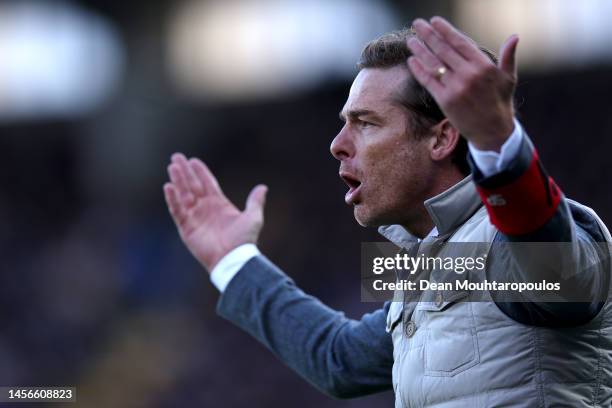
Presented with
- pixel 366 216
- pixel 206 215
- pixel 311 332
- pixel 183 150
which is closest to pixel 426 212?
pixel 366 216

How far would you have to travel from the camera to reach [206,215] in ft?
9.64

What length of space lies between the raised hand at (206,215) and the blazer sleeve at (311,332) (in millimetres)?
105

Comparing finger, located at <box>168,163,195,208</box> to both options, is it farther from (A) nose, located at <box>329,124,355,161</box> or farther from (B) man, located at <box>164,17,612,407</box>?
(A) nose, located at <box>329,124,355,161</box>

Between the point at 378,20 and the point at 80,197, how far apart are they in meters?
4.08

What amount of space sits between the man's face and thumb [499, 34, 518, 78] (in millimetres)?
634

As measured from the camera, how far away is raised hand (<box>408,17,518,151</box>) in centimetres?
168

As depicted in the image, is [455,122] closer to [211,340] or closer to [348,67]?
[211,340]

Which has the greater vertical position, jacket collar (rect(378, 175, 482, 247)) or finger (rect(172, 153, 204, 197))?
jacket collar (rect(378, 175, 482, 247))

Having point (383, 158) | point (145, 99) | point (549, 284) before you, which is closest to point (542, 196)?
point (549, 284)

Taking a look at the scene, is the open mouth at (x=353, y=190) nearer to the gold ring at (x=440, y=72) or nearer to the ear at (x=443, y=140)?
the ear at (x=443, y=140)

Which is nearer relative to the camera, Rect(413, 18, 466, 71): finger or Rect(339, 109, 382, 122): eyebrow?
Rect(413, 18, 466, 71): finger

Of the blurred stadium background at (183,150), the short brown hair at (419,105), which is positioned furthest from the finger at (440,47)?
the blurred stadium background at (183,150)

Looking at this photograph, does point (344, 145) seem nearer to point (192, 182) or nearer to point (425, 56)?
point (425, 56)

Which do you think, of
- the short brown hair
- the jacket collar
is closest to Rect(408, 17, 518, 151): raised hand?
the jacket collar
